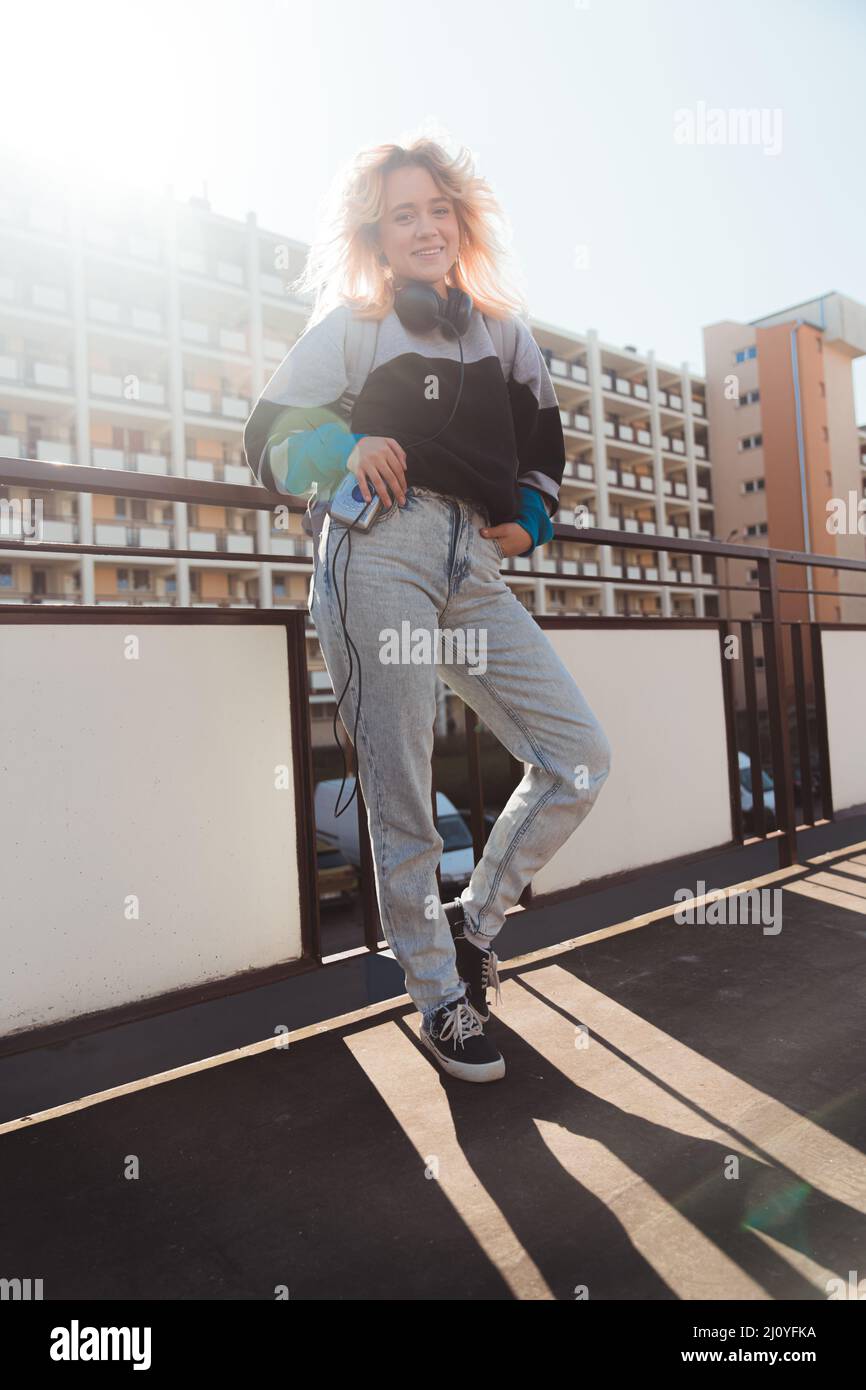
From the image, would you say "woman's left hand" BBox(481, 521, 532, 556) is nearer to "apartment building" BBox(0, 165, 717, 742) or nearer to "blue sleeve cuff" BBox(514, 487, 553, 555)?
"blue sleeve cuff" BBox(514, 487, 553, 555)

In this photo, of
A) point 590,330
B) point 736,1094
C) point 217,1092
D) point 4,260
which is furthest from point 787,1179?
point 590,330

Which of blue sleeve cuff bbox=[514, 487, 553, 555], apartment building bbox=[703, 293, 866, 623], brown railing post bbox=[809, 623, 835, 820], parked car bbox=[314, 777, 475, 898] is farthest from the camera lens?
apartment building bbox=[703, 293, 866, 623]

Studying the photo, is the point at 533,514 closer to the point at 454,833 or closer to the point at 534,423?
the point at 534,423

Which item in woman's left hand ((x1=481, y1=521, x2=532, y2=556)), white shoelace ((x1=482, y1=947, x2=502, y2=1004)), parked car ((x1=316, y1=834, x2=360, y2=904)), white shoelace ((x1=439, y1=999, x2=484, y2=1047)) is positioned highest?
woman's left hand ((x1=481, y1=521, x2=532, y2=556))

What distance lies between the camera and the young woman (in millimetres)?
1561

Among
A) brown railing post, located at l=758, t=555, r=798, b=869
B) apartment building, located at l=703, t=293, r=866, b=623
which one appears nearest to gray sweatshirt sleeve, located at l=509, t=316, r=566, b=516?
brown railing post, located at l=758, t=555, r=798, b=869

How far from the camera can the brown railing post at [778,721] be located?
3.26 m

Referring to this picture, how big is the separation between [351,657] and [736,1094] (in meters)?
1.00

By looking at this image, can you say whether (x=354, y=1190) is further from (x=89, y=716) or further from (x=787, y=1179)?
(x=89, y=716)

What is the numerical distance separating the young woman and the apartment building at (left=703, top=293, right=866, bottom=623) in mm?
35294

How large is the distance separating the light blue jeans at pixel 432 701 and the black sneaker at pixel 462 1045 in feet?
0.09

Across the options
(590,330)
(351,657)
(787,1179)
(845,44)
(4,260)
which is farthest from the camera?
(590,330)
